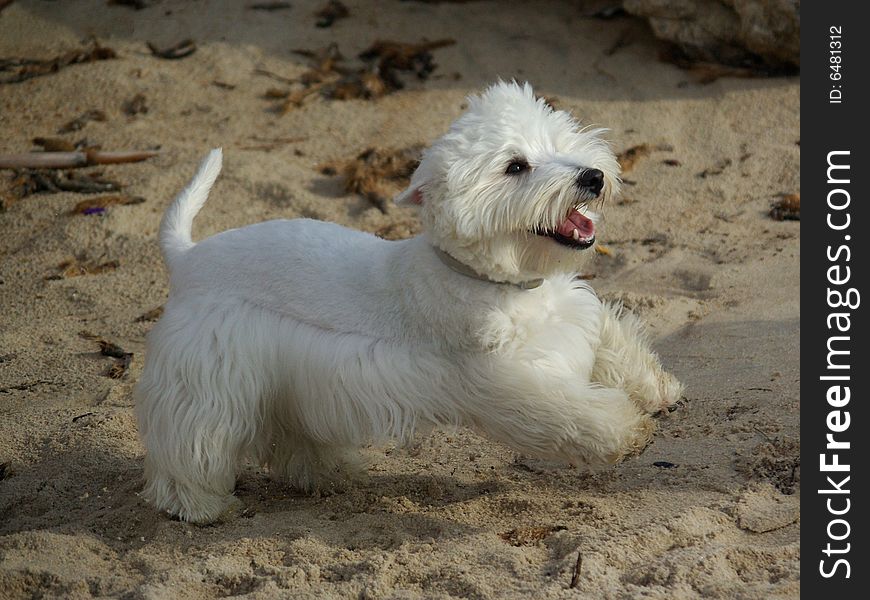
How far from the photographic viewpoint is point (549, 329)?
4055 mm

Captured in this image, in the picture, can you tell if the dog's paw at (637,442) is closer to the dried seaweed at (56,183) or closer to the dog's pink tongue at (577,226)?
the dog's pink tongue at (577,226)

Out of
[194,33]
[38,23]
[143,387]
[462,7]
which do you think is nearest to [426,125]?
[462,7]

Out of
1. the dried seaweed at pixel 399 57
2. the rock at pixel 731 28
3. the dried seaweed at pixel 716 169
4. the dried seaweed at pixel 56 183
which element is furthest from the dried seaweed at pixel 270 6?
the dried seaweed at pixel 716 169

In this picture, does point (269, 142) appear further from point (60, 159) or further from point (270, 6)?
point (270, 6)

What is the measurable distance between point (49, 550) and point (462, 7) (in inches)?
259

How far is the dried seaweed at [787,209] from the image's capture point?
6.86 metres

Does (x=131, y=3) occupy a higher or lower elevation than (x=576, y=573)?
higher

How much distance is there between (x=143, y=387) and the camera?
443cm

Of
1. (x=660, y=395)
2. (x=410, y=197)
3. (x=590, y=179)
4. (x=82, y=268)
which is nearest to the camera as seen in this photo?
(x=590, y=179)

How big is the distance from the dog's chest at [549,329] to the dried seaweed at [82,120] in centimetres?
531

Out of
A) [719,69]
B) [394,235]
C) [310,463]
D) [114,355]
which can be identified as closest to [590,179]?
[310,463]

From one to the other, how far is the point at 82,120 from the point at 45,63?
3.17ft

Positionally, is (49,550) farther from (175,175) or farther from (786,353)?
(175,175)

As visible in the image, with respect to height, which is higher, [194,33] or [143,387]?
[194,33]
